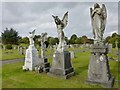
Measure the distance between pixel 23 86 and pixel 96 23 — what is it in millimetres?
5493

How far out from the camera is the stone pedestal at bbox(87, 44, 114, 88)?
8.12m

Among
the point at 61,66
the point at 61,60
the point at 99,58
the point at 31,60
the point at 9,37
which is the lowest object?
the point at 61,66

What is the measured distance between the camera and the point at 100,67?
27.3ft

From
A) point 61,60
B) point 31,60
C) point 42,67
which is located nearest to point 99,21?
point 61,60

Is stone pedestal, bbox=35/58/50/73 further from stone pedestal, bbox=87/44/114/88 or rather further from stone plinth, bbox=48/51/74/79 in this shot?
stone pedestal, bbox=87/44/114/88

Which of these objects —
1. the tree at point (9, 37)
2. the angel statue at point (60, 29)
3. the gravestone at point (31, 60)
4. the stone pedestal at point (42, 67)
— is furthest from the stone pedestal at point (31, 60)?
the tree at point (9, 37)

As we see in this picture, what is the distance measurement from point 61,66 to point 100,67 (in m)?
3.06

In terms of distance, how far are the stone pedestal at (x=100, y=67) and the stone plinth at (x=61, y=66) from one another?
6.99ft

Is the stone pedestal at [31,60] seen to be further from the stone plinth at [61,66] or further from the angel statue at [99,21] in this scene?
the angel statue at [99,21]

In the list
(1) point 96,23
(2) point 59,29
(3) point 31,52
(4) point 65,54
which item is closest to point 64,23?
(2) point 59,29

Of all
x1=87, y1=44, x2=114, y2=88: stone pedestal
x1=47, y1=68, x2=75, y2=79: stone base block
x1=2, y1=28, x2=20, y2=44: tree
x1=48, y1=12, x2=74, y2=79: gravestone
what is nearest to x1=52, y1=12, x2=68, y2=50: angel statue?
x1=48, y1=12, x2=74, y2=79: gravestone

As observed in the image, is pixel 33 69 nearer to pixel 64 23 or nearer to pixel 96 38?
pixel 64 23

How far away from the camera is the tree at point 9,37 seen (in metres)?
54.5

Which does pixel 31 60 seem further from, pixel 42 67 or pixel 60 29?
pixel 60 29
